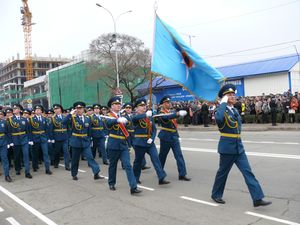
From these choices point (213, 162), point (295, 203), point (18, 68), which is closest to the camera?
point (295, 203)

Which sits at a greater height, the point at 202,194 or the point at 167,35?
the point at 167,35

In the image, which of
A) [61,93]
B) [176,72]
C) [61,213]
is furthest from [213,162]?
[61,93]

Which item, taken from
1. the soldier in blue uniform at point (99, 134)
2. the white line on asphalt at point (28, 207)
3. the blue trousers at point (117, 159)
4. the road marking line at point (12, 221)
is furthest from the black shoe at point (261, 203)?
the soldier in blue uniform at point (99, 134)

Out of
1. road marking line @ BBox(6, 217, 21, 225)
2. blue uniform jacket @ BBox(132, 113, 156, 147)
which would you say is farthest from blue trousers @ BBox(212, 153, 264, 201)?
road marking line @ BBox(6, 217, 21, 225)

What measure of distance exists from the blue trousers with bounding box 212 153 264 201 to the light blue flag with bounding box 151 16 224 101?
6.00ft

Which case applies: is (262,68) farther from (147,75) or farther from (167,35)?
(167,35)

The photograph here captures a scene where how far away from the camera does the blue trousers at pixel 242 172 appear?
19.1 feet

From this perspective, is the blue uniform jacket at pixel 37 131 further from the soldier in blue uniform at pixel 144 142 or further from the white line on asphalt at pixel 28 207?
the soldier in blue uniform at pixel 144 142

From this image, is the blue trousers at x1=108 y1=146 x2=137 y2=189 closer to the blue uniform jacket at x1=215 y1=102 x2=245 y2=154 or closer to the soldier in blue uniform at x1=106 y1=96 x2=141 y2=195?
the soldier in blue uniform at x1=106 y1=96 x2=141 y2=195

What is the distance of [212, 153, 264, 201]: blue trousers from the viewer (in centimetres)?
581

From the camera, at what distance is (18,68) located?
411 feet

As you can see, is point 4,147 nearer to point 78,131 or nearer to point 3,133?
→ point 3,133

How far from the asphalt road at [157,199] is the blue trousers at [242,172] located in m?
0.23

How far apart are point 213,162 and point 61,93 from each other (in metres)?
62.9
